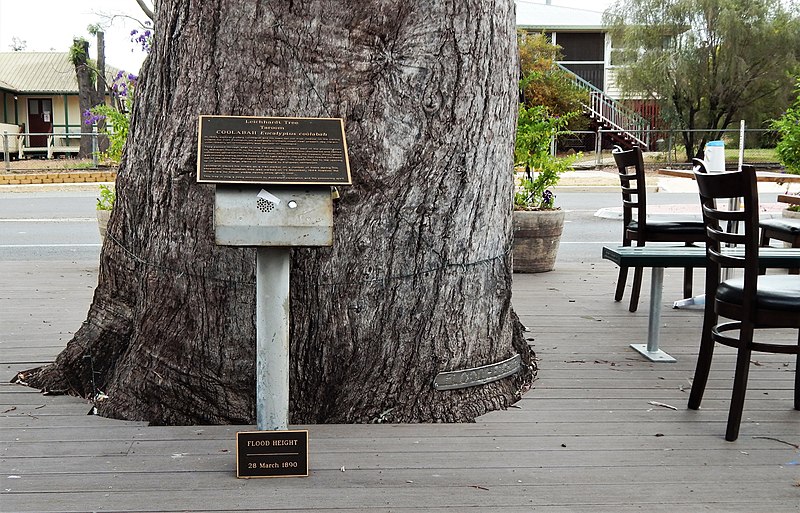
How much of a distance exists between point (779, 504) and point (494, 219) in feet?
5.94

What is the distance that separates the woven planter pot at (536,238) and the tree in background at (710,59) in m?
21.1

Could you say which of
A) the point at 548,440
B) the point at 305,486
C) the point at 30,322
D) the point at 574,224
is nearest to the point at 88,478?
the point at 305,486

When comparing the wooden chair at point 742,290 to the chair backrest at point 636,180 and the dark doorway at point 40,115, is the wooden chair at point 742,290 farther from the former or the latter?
the dark doorway at point 40,115

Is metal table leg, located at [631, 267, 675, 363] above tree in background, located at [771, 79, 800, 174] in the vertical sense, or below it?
below

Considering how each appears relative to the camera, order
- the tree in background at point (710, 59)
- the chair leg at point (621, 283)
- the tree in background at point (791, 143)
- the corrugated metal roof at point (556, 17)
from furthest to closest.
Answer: the corrugated metal roof at point (556, 17)
the tree in background at point (710, 59)
the tree in background at point (791, 143)
the chair leg at point (621, 283)

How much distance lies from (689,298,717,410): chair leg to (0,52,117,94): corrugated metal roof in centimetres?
3806

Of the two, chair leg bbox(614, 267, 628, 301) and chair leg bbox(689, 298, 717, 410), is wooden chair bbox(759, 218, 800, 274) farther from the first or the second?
chair leg bbox(689, 298, 717, 410)

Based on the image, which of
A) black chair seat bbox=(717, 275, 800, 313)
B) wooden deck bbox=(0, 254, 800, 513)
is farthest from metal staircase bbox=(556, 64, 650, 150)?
black chair seat bbox=(717, 275, 800, 313)

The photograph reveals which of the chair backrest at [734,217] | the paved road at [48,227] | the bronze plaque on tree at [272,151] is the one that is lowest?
the paved road at [48,227]

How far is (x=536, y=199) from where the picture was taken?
897cm

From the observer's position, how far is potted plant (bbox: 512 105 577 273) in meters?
8.48

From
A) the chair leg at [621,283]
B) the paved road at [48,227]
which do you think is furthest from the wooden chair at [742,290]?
the paved road at [48,227]

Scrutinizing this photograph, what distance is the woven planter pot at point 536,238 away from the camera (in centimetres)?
849

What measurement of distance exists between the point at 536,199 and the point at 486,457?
5295 mm
